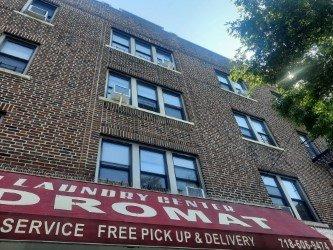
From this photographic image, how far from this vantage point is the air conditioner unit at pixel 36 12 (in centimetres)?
1102

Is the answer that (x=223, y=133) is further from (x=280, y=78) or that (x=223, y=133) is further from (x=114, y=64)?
(x=114, y=64)

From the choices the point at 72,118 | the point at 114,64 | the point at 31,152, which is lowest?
the point at 31,152

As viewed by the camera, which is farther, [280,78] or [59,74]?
[280,78]

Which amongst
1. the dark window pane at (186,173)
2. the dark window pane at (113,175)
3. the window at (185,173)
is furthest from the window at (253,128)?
the dark window pane at (113,175)

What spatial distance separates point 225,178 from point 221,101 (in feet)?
16.4

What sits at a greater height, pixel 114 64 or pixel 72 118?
pixel 114 64

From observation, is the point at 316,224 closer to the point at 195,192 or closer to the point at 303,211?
the point at 303,211

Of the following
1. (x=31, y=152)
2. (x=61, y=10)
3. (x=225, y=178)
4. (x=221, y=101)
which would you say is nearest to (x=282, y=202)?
(x=225, y=178)

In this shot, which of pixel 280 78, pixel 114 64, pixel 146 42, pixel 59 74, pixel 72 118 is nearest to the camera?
pixel 72 118

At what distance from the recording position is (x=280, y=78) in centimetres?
1041

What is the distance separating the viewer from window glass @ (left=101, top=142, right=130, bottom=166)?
7.97 m

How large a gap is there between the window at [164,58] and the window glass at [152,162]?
5650 mm

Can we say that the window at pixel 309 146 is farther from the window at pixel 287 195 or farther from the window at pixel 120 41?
the window at pixel 120 41

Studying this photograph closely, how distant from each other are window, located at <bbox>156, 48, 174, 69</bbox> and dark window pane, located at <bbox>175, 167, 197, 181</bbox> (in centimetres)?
581
